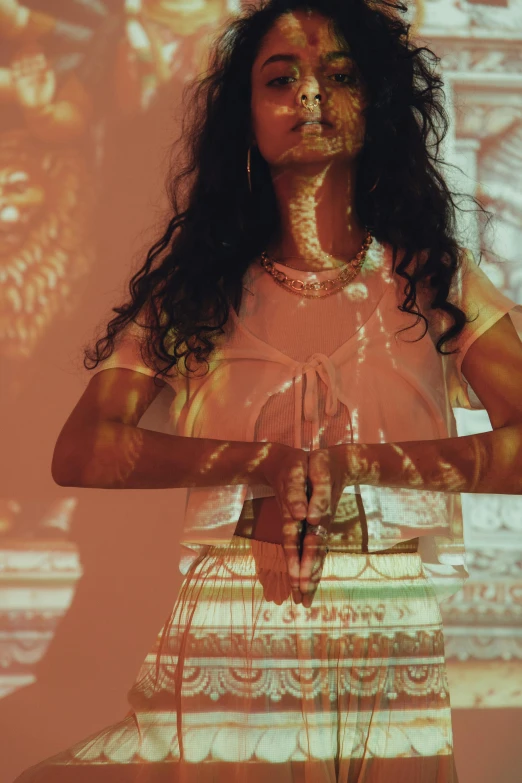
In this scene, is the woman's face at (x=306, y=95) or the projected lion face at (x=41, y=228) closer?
the woman's face at (x=306, y=95)

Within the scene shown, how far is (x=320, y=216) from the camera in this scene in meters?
1.23

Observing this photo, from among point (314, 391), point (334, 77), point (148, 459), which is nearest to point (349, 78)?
point (334, 77)

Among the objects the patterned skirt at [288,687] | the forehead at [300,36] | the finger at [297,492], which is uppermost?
the forehead at [300,36]

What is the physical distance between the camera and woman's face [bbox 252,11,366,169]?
3.87 feet

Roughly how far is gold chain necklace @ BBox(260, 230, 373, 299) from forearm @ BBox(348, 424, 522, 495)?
0.21 m

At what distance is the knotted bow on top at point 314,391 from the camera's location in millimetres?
1094

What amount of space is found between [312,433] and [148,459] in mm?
167

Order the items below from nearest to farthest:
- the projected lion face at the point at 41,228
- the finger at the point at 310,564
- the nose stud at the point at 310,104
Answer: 1. the finger at the point at 310,564
2. the nose stud at the point at 310,104
3. the projected lion face at the point at 41,228

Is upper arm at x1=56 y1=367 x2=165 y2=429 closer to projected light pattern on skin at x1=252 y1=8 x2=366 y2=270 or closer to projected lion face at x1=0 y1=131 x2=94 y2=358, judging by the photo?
projected light pattern on skin at x1=252 y1=8 x2=366 y2=270

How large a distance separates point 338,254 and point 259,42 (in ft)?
0.92

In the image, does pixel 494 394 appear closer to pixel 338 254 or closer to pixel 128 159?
pixel 338 254

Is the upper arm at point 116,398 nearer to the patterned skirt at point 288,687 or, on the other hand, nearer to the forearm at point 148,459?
the forearm at point 148,459

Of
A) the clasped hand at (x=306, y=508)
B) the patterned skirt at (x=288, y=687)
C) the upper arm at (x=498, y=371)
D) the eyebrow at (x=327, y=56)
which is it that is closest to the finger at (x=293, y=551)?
the clasped hand at (x=306, y=508)

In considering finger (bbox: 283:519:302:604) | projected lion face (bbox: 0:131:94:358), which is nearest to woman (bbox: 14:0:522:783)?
finger (bbox: 283:519:302:604)
